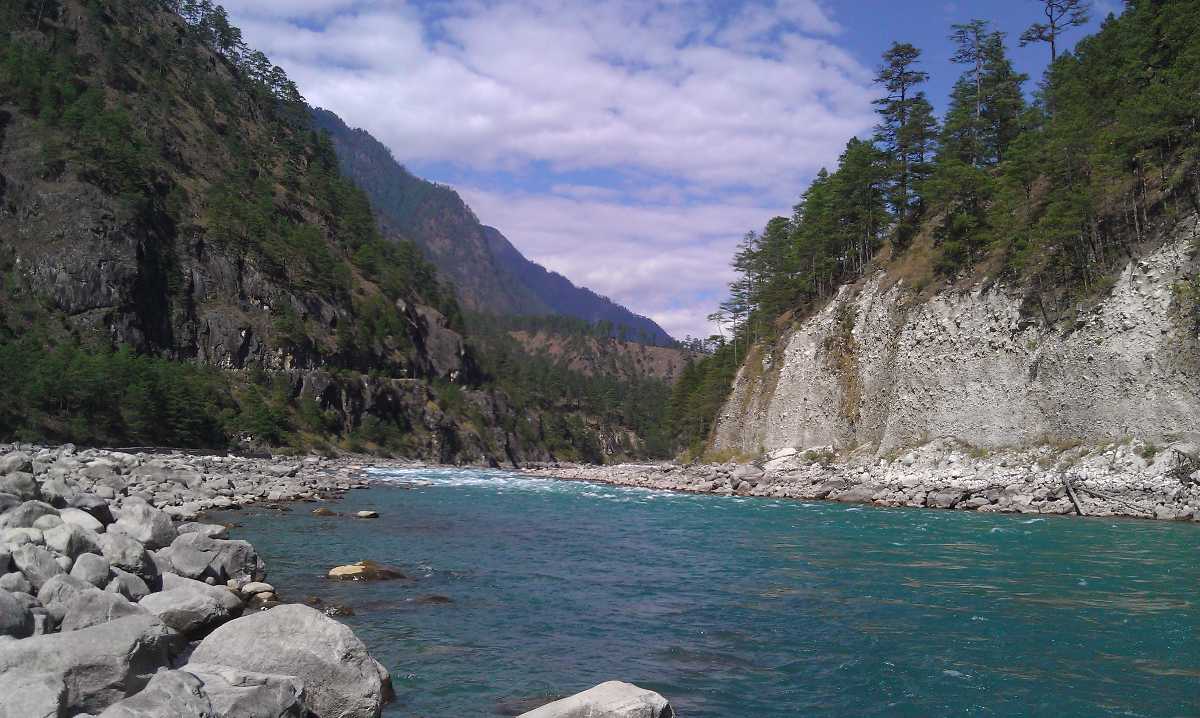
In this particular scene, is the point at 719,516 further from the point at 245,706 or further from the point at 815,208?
the point at 815,208

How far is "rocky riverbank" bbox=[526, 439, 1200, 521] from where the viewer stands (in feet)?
91.9

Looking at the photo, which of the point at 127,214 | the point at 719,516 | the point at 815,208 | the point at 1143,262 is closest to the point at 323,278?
the point at 127,214

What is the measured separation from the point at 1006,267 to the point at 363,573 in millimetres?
39742

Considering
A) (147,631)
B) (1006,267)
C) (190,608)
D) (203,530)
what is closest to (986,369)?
(1006,267)

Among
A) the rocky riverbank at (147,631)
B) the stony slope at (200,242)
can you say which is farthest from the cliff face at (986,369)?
the stony slope at (200,242)

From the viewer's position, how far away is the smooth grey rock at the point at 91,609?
796cm

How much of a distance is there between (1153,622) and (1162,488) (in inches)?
771

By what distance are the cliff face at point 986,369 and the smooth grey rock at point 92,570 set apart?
3550 cm

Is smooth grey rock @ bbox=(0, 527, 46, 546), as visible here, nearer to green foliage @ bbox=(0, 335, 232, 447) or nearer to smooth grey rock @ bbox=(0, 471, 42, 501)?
smooth grey rock @ bbox=(0, 471, 42, 501)

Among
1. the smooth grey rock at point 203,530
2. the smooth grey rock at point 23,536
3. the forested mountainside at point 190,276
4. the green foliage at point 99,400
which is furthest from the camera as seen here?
the forested mountainside at point 190,276

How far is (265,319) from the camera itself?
90625 mm

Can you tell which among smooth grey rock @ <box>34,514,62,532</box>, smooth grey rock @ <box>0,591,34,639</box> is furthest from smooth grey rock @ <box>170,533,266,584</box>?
smooth grey rock @ <box>0,591,34,639</box>

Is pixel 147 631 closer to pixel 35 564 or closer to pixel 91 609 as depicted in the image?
pixel 91 609

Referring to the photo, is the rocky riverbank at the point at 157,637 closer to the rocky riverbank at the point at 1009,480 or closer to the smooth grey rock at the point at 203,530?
the smooth grey rock at the point at 203,530
